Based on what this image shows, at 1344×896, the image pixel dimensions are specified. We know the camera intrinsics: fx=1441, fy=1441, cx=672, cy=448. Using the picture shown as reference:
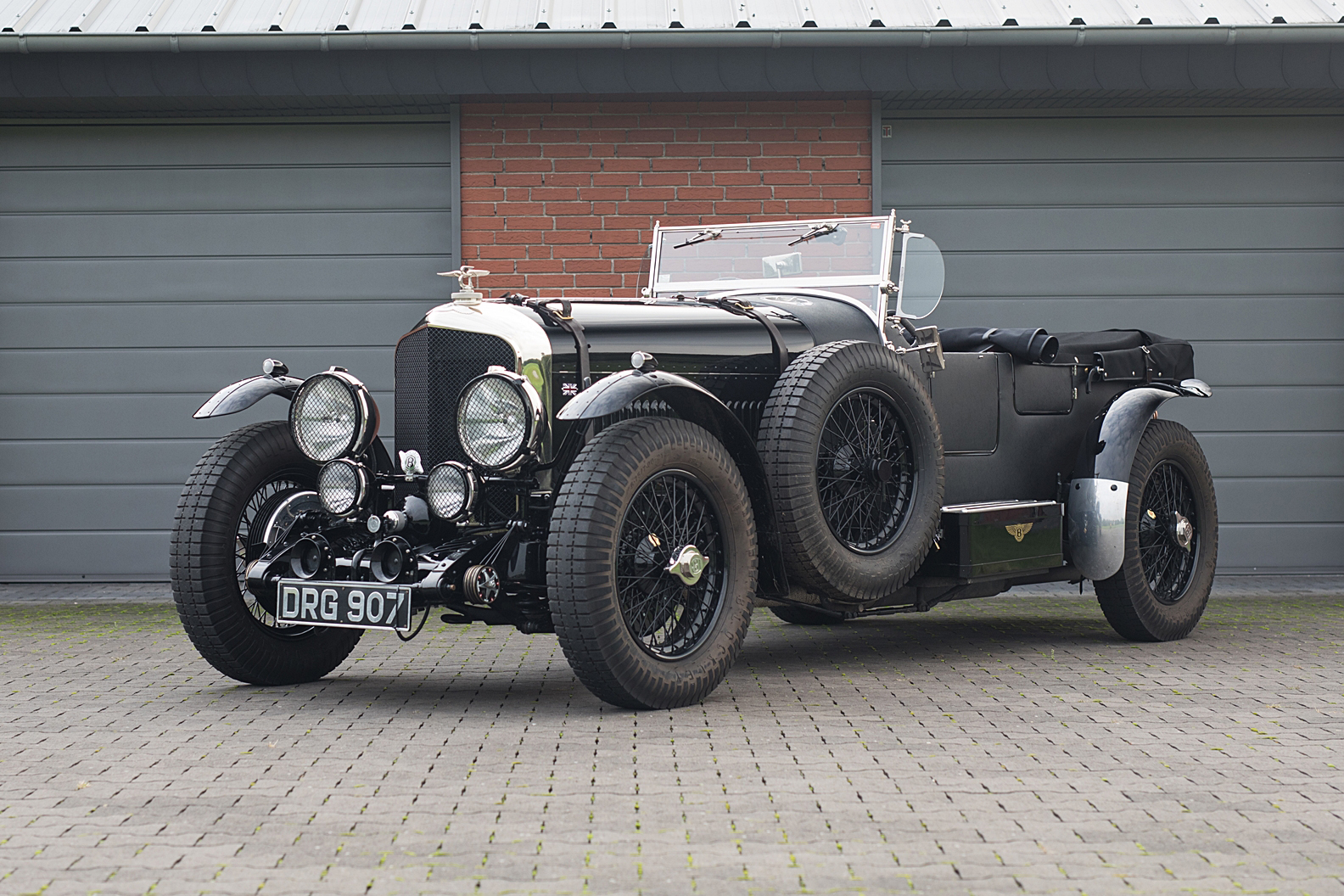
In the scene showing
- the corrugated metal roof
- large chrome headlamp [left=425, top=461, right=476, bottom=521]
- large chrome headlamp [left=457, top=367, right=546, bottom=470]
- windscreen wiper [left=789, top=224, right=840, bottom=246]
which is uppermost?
the corrugated metal roof

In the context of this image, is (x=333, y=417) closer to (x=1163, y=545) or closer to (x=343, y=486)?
(x=343, y=486)

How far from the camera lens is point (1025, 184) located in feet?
30.4

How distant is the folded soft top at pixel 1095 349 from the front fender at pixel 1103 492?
0.35 metres

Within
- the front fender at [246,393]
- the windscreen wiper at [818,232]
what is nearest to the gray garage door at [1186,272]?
the windscreen wiper at [818,232]

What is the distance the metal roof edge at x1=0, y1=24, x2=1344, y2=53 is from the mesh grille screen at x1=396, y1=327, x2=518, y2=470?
3.63m

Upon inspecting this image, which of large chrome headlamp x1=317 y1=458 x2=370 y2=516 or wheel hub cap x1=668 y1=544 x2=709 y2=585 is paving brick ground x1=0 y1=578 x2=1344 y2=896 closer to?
wheel hub cap x1=668 y1=544 x2=709 y2=585

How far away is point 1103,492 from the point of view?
6387 mm

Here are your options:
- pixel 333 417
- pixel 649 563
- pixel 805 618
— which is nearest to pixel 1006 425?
pixel 805 618

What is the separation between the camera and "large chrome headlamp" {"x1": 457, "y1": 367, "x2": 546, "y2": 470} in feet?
16.1

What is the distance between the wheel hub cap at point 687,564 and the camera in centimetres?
486

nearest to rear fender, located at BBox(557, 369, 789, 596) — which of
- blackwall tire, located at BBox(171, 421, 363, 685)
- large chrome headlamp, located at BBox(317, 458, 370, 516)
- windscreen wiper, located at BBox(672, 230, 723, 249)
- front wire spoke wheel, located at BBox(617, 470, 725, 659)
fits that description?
front wire spoke wheel, located at BBox(617, 470, 725, 659)

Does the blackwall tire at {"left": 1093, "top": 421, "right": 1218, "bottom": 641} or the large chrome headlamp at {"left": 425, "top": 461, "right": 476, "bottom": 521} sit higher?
the large chrome headlamp at {"left": 425, "top": 461, "right": 476, "bottom": 521}

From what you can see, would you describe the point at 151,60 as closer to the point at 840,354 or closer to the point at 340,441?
the point at 340,441

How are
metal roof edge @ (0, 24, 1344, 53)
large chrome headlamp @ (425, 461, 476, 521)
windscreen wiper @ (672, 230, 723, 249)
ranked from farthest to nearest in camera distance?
1. metal roof edge @ (0, 24, 1344, 53)
2. windscreen wiper @ (672, 230, 723, 249)
3. large chrome headlamp @ (425, 461, 476, 521)
